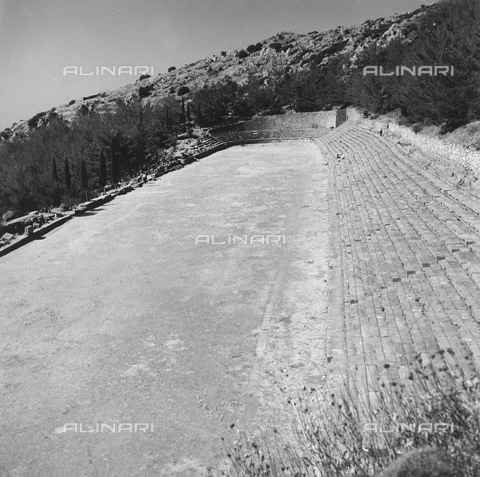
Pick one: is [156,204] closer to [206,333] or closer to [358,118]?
[206,333]

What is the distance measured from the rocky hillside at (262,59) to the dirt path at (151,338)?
255 feet

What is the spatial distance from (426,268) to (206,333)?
195 inches

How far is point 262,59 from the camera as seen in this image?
113625 millimetres

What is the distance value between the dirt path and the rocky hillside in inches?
3064

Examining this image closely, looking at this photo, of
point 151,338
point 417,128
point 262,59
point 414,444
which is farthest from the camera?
point 262,59

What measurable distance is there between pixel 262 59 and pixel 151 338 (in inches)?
4471

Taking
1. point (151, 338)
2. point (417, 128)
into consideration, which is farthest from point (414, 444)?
point (417, 128)

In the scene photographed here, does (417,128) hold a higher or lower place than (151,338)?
higher

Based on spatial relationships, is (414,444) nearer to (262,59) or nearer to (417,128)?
(417,128)

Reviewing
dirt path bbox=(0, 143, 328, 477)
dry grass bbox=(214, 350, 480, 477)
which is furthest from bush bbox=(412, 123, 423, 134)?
dry grass bbox=(214, 350, 480, 477)

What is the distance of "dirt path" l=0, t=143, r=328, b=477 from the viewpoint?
6.61 m

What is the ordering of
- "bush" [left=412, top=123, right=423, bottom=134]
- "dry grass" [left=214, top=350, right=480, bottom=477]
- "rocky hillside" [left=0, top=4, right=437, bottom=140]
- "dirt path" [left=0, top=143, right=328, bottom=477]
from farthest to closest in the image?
1. "rocky hillside" [left=0, top=4, right=437, bottom=140]
2. "bush" [left=412, top=123, right=423, bottom=134]
3. "dirt path" [left=0, top=143, right=328, bottom=477]
4. "dry grass" [left=214, top=350, right=480, bottom=477]

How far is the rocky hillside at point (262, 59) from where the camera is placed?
93475 mm

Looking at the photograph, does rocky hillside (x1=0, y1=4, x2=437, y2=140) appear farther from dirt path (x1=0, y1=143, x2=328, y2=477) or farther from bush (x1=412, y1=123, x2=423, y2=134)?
dirt path (x1=0, y1=143, x2=328, y2=477)
